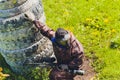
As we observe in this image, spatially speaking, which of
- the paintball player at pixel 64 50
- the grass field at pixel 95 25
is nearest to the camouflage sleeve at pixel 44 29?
the paintball player at pixel 64 50

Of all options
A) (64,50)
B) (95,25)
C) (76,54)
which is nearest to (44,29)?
(64,50)

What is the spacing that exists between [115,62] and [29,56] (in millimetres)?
1974

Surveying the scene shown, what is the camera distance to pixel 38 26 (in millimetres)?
7348

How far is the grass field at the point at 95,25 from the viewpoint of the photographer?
8.28 m

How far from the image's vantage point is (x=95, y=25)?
933 cm

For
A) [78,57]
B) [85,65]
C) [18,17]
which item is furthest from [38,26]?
[85,65]

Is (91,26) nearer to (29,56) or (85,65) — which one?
(85,65)

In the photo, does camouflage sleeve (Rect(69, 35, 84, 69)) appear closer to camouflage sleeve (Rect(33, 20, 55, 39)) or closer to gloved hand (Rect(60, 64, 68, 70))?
gloved hand (Rect(60, 64, 68, 70))

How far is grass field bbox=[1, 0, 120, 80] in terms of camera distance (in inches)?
326

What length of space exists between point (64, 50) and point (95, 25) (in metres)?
2.37

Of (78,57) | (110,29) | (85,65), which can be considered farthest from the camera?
(110,29)

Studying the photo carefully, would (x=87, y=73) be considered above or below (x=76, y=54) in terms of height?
below

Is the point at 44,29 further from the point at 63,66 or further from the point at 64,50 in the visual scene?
the point at 63,66

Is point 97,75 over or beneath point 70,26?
beneath
